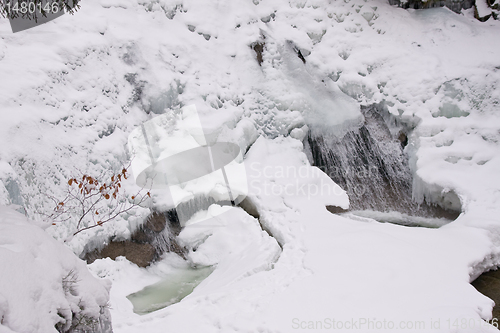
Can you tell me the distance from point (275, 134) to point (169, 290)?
4.61 meters

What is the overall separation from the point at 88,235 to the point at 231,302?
3.01m

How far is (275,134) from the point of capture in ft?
30.2

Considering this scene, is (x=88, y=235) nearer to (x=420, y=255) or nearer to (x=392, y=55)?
(x=420, y=255)

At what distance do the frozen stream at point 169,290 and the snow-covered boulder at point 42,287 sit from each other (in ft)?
8.88

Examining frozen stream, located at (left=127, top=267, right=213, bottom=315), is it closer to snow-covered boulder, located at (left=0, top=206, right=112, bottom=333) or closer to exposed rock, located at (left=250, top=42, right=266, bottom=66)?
snow-covered boulder, located at (left=0, top=206, right=112, bottom=333)

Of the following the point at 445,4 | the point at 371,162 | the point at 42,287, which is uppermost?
the point at 445,4

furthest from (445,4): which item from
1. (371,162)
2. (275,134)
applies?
(275,134)

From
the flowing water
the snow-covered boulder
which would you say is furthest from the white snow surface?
the flowing water

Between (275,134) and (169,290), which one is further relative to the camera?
(275,134)

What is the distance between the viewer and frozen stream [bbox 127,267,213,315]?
582 centimetres

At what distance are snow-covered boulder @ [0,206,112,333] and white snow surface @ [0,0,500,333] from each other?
0.06 feet

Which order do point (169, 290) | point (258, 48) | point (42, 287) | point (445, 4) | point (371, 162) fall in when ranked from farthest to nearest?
point (445, 4) → point (258, 48) → point (371, 162) → point (169, 290) → point (42, 287)

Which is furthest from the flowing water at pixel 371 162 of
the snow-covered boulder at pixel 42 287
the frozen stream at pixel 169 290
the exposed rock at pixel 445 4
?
the snow-covered boulder at pixel 42 287

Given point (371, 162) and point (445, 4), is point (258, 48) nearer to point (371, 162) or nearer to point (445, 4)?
point (371, 162)
